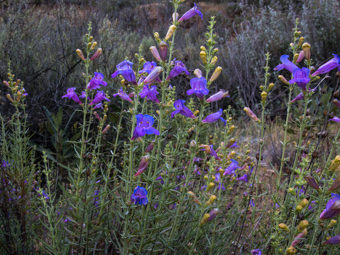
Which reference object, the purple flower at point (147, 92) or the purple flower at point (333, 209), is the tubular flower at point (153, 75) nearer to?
the purple flower at point (147, 92)

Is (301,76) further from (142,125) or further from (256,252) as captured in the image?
(256,252)

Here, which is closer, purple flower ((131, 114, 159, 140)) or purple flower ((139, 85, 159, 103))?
purple flower ((131, 114, 159, 140))

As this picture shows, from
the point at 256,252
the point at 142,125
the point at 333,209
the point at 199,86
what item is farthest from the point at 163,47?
the point at 256,252

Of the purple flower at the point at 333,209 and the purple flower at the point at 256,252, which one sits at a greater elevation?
the purple flower at the point at 333,209

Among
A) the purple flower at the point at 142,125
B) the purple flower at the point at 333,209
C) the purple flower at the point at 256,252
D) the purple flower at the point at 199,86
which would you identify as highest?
the purple flower at the point at 199,86

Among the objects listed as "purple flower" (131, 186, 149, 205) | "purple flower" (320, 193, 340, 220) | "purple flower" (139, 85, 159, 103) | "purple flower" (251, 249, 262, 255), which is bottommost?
"purple flower" (251, 249, 262, 255)

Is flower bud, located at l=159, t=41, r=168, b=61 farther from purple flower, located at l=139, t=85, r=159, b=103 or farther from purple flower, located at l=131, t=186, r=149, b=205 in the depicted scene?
purple flower, located at l=131, t=186, r=149, b=205

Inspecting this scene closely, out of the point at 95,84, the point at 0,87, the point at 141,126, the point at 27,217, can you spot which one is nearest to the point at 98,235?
the point at 27,217

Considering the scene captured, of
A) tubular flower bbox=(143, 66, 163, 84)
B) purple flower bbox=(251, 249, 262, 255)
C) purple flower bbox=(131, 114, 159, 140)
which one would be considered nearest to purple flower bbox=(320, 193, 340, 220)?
purple flower bbox=(251, 249, 262, 255)

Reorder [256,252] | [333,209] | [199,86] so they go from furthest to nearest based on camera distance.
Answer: [256,252], [199,86], [333,209]

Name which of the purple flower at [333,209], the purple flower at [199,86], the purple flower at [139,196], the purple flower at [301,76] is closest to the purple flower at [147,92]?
the purple flower at [199,86]

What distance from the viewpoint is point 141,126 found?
1556mm

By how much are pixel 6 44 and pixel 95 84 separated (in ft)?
9.76

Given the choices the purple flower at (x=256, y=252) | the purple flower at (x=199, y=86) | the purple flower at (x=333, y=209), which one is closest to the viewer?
the purple flower at (x=333, y=209)
